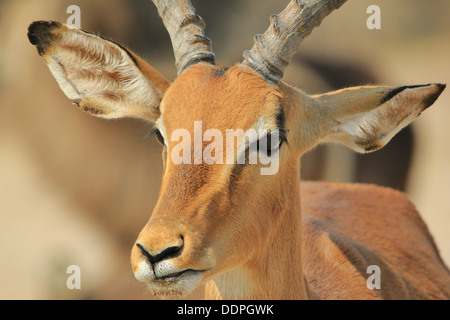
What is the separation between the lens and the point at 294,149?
13.0 feet

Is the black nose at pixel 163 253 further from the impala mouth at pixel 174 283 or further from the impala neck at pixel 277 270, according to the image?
the impala neck at pixel 277 270

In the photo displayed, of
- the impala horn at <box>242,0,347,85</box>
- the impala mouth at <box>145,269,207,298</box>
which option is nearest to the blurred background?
the impala horn at <box>242,0,347,85</box>

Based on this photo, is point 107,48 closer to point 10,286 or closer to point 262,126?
point 262,126

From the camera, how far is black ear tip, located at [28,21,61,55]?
387 centimetres

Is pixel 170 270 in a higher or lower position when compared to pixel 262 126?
lower

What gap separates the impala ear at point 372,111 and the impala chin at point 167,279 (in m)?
1.60

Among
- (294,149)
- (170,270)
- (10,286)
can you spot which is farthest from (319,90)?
(170,270)

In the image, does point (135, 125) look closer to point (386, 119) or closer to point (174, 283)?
point (386, 119)

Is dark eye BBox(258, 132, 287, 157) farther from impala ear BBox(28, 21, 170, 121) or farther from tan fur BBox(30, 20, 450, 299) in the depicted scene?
impala ear BBox(28, 21, 170, 121)

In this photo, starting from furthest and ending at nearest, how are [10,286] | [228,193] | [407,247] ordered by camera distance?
[10,286], [407,247], [228,193]

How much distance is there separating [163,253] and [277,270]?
1092mm

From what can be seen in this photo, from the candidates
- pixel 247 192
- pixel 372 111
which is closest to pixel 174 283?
pixel 247 192

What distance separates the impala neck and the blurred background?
745 centimetres

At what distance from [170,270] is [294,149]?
1363 mm
